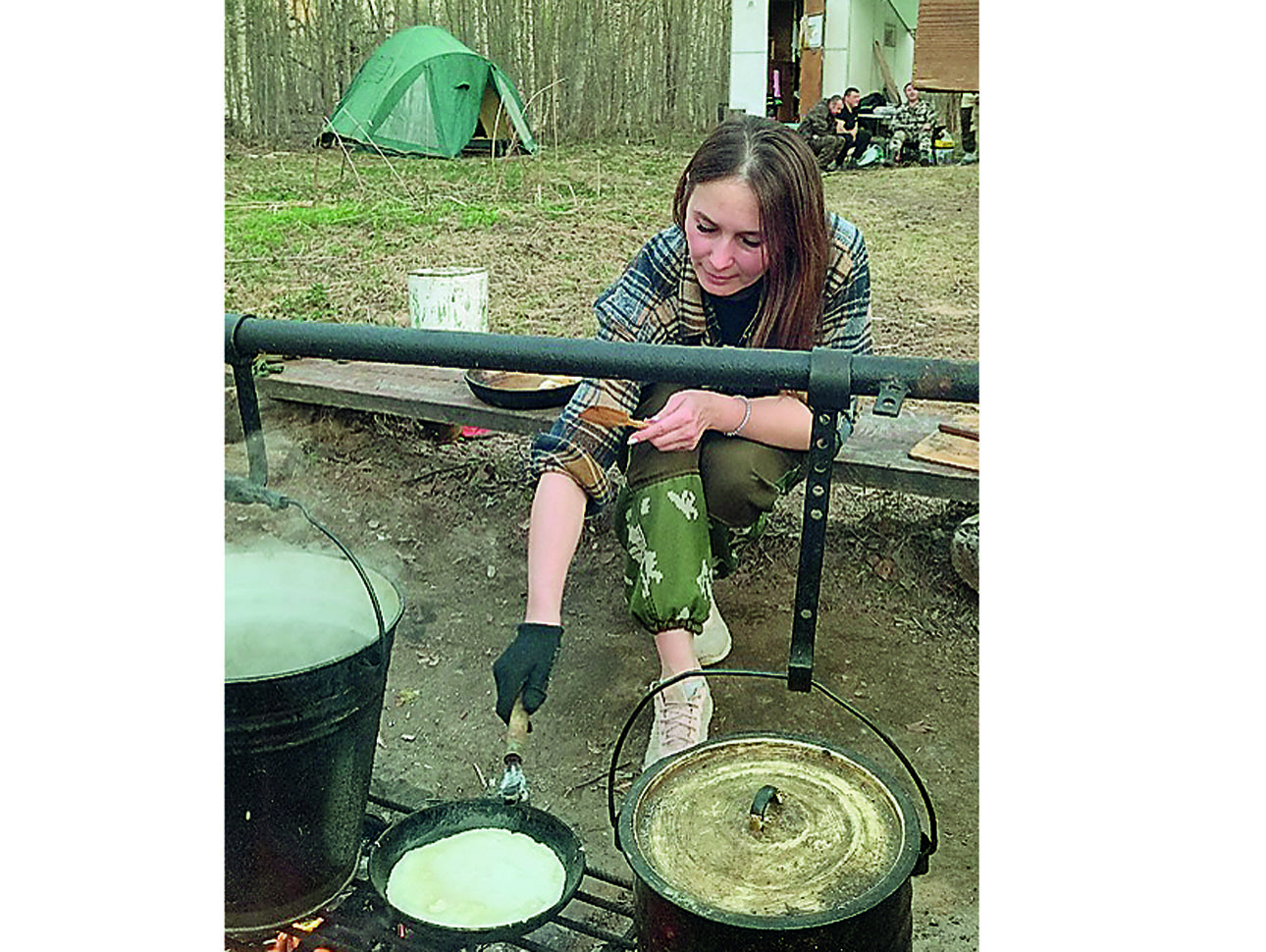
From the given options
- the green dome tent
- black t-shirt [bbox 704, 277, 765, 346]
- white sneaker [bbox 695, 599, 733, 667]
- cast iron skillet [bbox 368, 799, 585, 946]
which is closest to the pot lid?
cast iron skillet [bbox 368, 799, 585, 946]

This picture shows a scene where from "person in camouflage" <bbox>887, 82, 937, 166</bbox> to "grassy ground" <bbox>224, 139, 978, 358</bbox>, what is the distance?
0.02m

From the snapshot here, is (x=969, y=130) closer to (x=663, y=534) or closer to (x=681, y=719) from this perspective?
(x=663, y=534)

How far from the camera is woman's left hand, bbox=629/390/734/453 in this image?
114cm

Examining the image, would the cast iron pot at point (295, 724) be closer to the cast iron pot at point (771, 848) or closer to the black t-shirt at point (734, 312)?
the cast iron pot at point (771, 848)

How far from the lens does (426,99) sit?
4.22 feet

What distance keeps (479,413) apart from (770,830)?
0.97m

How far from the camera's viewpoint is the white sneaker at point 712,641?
1.44 m

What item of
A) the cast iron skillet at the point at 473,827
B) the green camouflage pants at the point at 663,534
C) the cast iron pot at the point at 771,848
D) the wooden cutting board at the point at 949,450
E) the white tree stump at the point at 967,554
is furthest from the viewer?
the white tree stump at the point at 967,554

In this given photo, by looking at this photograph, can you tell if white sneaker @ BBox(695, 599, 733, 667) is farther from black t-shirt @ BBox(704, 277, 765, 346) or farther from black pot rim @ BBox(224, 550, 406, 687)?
black pot rim @ BBox(224, 550, 406, 687)

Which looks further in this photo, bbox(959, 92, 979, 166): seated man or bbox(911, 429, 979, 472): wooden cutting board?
bbox(911, 429, 979, 472): wooden cutting board

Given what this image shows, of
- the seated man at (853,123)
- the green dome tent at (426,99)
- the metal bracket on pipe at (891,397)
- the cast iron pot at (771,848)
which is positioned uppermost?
the green dome tent at (426,99)

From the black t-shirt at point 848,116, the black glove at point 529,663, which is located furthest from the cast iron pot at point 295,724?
the black t-shirt at point 848,116

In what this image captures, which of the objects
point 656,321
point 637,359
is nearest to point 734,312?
point 656,321

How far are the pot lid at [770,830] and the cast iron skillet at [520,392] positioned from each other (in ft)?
2.74
